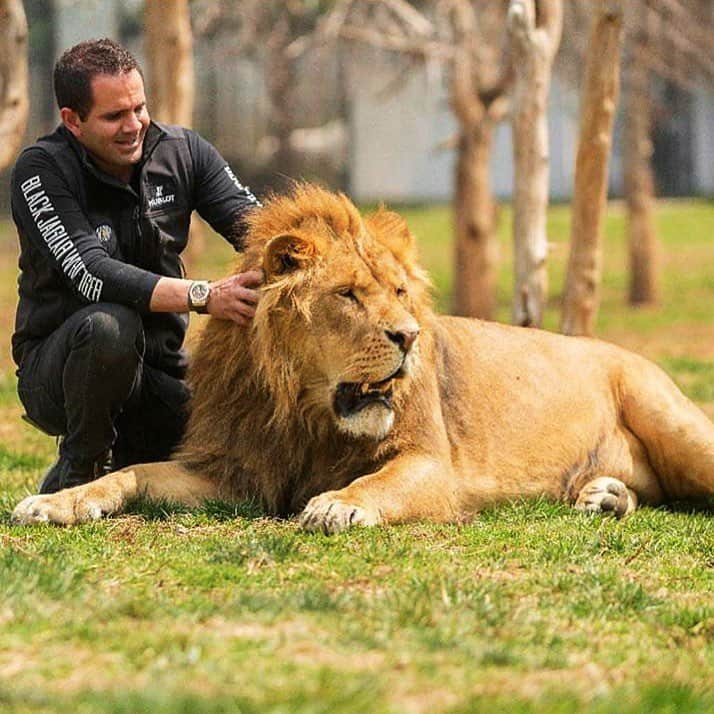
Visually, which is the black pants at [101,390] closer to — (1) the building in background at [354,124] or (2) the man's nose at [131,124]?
(2) the man's nose at [131,124]

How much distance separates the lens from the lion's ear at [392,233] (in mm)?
5441

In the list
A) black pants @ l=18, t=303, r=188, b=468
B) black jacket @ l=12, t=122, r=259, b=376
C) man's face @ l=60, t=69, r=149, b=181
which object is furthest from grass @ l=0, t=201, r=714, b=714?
man's face @ l=60, t=69, r=149, b=181

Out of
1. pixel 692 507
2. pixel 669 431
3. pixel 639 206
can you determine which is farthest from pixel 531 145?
pixel 639 206

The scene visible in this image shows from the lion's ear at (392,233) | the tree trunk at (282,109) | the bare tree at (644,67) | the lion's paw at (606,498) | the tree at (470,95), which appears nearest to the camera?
the lion's ear at (392,233)

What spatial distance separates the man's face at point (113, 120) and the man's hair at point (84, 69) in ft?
0.08

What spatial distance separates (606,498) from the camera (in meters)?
6.03

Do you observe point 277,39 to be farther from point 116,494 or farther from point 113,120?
point 116,494

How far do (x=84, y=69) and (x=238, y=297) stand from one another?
1.08 m

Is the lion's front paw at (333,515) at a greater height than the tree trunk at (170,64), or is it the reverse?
the tree trunk at (170,64)

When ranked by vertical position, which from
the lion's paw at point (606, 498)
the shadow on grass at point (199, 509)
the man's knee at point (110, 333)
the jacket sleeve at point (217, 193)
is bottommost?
the lion's paw at point (606, 498)

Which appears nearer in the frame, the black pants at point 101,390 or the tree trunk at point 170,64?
the black pants at point 101,390

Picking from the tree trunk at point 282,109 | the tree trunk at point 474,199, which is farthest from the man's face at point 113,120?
the tree trunk at point 282,109

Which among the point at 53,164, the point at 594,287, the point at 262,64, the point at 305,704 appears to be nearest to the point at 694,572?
the point at 305,704

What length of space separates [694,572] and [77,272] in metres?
2.42
